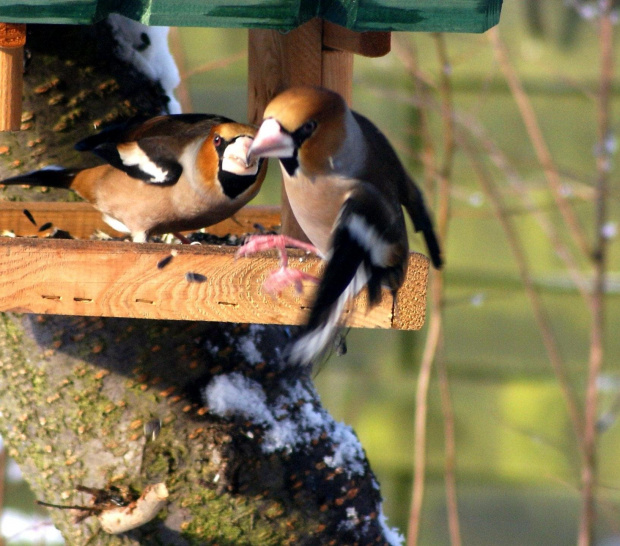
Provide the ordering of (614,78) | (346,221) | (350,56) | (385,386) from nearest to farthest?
1. (346,221)
2. (350,56)
3. (614,78)
4. (385,386)

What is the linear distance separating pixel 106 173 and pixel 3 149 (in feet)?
0.73

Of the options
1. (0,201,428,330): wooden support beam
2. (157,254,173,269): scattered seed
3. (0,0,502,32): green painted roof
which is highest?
(0,0,502,32): green painted roof

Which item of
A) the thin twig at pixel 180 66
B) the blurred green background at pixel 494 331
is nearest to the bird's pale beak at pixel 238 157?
the thin twig at pixel 180 66

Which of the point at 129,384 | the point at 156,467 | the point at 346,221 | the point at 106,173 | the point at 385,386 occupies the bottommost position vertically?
the point at 385,386

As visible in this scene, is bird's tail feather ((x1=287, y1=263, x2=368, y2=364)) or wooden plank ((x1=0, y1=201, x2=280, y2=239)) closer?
bird's tail feather ((x1=287, y1=263, x2=368, y2=364))

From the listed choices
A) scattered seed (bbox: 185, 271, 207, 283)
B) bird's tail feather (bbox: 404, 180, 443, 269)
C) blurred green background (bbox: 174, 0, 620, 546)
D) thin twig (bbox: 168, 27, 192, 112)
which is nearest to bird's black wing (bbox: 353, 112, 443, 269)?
bird's tail feather (bbox: 404, 180, 443, 269)

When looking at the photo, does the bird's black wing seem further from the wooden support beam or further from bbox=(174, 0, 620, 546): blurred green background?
bbox=(174, 0, 620, 546): blurred green background

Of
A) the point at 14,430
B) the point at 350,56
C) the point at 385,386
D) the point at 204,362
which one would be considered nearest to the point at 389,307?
the point at 204,362

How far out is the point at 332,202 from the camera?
1.36 metres

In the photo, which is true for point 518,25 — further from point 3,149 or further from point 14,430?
point 14,430

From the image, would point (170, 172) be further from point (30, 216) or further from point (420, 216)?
point (420, 216)

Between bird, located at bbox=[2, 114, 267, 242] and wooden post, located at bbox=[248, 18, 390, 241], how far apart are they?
0.12 meters

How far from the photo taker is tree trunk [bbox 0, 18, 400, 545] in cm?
160

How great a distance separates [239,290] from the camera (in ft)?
4.10
